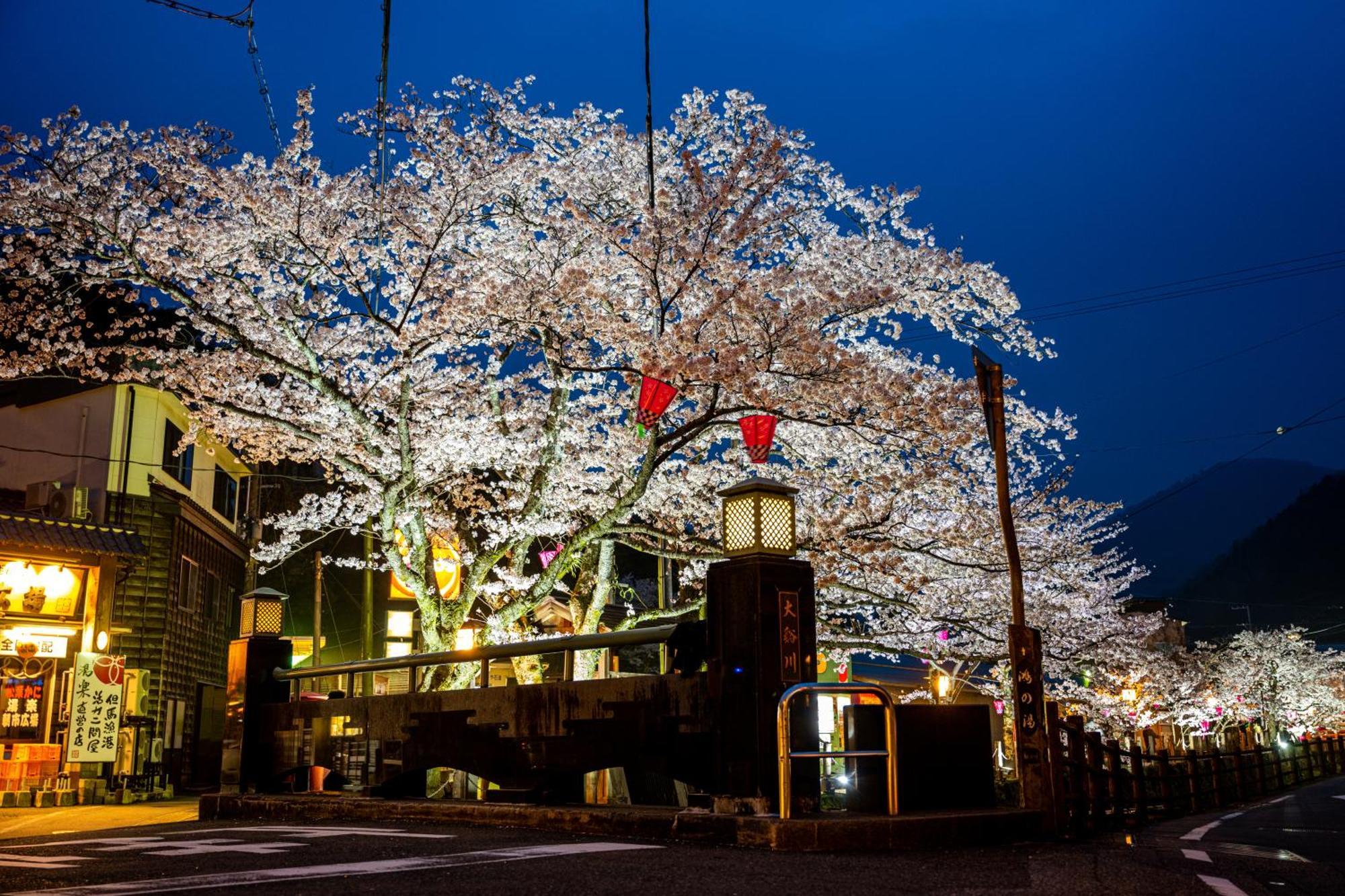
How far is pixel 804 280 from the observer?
661 inches

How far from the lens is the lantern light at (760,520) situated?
8.17m

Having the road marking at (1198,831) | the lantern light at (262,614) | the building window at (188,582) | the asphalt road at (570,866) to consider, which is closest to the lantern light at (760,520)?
the asphalt road at (570,866)

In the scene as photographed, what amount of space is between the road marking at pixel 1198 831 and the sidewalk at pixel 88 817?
11106mm

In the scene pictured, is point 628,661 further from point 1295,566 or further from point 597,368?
point 1295,566

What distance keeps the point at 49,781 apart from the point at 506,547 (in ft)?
35.9

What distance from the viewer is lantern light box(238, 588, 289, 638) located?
42.0 ft

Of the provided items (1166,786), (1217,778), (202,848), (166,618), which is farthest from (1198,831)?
(166,618)

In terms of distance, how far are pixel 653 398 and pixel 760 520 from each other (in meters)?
6.27

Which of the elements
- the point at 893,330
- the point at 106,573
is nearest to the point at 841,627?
the point at 893,330

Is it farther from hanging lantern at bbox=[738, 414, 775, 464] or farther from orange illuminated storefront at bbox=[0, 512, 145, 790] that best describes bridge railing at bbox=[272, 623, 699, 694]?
orange illuminated storefront at bbox=[0, 512, 145, 790]

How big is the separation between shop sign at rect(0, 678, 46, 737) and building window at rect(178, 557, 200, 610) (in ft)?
12.3

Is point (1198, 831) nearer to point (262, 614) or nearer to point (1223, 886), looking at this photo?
point (1223, 886)

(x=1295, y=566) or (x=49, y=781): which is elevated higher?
(x=1295, y=566)

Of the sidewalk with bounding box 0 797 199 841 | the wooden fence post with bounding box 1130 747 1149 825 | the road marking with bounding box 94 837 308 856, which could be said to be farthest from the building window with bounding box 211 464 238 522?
the wooden fence post with bounding box 1130 747 1149 825
